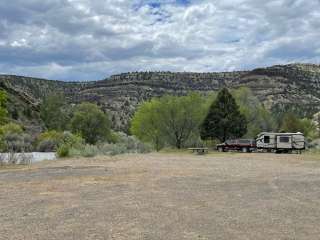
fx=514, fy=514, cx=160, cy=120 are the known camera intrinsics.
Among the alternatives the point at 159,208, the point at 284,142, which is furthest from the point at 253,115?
the point at 159,208

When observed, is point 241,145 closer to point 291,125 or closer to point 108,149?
point 108,149

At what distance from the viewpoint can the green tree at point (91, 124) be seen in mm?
77312

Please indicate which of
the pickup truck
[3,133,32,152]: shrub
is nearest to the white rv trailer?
the pickup truck

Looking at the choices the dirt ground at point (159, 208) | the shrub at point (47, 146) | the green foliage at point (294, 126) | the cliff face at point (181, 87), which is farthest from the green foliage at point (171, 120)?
the cliff face at point (181, 87)

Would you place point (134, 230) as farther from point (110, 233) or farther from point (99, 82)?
point (99, 82)

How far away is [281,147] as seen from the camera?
167ft

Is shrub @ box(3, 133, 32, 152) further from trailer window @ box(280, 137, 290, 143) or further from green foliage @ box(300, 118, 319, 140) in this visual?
green foliage @ box(300, 118, 319, 140)

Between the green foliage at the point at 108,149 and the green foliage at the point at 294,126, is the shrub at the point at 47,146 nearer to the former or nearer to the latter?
the green foliage at the point at 108,149

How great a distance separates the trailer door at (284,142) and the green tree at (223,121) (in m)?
7.60

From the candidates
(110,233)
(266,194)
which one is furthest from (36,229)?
(266,194)

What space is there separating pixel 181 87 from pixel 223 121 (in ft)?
291

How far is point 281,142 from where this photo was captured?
50.9m

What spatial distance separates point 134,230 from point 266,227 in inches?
110

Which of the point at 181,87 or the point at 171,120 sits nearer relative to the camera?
the point at 171,120
